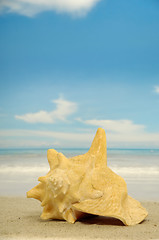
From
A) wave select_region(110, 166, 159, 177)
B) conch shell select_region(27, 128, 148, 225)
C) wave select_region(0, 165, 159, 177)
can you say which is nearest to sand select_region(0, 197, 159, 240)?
conch shell select_region(27, 128, 148, 225)

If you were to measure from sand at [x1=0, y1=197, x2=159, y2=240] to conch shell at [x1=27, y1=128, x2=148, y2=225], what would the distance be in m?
0.12

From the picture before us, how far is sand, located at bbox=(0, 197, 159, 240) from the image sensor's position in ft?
8.06

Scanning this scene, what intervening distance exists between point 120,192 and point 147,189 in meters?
3.14

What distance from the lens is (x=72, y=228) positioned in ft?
9.00

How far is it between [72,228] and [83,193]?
0.39m

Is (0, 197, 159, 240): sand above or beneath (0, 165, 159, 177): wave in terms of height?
above

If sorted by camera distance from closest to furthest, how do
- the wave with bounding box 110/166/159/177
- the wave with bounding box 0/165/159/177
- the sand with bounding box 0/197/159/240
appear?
the sand with bounding box 0/197/159/240 → the wave with bounding box 0/165/159/177 → the wave with bounding box 110/166/159/177

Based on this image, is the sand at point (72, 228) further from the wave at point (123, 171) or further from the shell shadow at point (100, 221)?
the wave at point (123, 171)

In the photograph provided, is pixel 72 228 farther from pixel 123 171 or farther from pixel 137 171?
pixel 137 171

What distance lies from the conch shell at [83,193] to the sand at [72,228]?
116 mm

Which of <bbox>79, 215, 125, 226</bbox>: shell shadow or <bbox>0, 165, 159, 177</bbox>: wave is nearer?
<bbox>79, 215, 125, 226</bbox>: shell shadow

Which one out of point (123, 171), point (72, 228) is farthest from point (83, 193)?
point (123, 171)

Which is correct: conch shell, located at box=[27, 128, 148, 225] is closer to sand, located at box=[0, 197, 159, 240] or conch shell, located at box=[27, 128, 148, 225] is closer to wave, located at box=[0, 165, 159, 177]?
sand, located at box=[0, 197, 159, 240]

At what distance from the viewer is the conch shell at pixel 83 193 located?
113 inches
